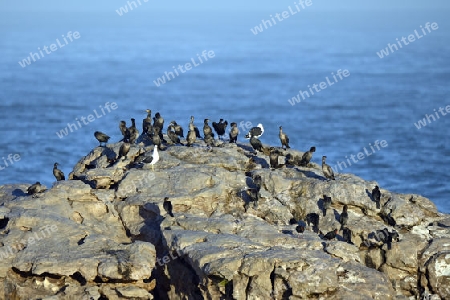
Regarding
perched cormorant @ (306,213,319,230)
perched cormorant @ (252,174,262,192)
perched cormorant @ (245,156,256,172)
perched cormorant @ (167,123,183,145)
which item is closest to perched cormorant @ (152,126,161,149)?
perched cormorant @ (167,123,183,145)

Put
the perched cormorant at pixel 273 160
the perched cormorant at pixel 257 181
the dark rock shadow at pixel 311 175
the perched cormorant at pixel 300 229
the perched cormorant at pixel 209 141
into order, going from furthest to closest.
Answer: the perched cormorant at pixel 209 141 < the perched cormorant at pixel 273 160 < the dark rock shadow at pixel 311 175 < the perched cormorant at pixel 257 181 < the perched cormorant at pixel 300 229

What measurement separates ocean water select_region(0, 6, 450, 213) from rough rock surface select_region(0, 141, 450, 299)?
105 ft

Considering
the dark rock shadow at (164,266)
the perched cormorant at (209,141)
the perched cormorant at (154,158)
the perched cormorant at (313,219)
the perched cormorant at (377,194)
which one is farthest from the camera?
the perched cormorant at (209,141)

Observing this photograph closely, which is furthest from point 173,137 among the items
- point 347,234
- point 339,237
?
point 347,234

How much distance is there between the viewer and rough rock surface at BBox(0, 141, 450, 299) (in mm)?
29953

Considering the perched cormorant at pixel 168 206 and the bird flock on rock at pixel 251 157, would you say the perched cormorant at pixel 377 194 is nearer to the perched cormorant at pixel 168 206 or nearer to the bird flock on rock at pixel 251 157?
the bird flock on rock at pixel 251 157

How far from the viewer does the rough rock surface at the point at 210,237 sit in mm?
29953

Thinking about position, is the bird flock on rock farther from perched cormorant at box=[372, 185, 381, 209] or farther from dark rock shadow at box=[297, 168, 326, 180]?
dark rock shadow at box=[297, 168, 326, 180]

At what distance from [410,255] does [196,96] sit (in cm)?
8699

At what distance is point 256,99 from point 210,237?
85.8 meters

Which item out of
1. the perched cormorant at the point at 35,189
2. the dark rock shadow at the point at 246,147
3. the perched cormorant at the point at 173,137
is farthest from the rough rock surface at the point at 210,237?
the perched cormorant at the point at 173,137

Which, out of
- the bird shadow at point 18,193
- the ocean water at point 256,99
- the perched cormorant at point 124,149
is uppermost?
the bird shadow at point 18,193

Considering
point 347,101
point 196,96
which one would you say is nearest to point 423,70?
point 347,101

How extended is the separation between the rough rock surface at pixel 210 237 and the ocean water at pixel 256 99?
31.9 m
